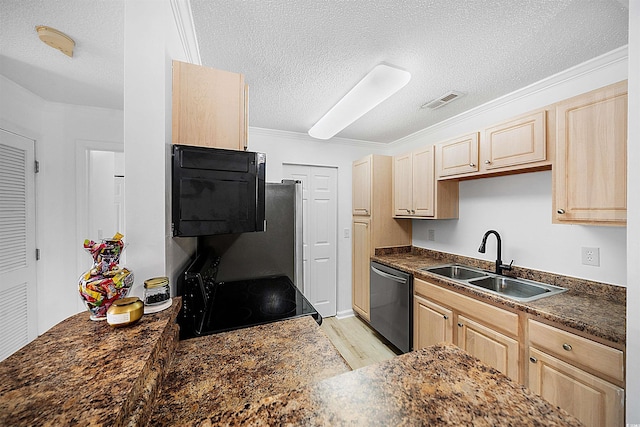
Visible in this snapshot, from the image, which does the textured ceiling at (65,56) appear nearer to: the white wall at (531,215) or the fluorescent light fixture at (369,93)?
the fluorescent light fixture at (369,93)

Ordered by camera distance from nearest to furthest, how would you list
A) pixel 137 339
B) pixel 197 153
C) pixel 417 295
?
pixel 137 339, pixel 197 153, pixel 417 295

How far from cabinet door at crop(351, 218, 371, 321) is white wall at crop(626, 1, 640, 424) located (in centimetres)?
214

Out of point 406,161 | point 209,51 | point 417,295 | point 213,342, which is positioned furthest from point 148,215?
point 406,161

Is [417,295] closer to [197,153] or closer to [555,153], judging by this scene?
[555,153]

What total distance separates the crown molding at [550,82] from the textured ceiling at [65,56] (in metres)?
2.82

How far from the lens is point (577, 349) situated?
1.25 m

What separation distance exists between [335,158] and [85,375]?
10.3ft

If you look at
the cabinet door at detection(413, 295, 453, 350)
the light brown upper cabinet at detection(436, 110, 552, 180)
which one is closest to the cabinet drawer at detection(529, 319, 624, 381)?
the cabinet door at detection(413, 295, 453, 350)

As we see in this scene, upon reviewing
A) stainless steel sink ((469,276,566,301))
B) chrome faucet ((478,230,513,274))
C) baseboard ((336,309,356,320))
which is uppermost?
chrome faucet ((478,230,513,274))

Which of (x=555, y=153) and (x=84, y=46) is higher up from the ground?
(x=84, y=46)

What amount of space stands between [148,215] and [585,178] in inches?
90.3

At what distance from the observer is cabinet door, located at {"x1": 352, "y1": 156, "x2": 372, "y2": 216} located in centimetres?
303

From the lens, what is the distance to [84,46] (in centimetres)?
155

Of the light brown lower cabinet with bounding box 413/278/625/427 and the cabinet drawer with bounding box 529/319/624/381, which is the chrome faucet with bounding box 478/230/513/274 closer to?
the light brown lower cabinet with bounding box 413/278/625/427
